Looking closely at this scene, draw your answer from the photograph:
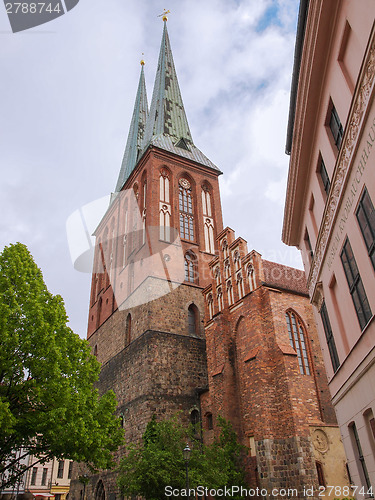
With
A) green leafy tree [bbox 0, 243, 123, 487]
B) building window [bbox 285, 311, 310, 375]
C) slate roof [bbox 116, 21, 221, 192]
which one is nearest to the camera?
green leafy tree [bbox 0, 243, 123, 487]

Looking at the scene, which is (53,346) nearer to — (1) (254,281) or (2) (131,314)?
(1) (254,281)

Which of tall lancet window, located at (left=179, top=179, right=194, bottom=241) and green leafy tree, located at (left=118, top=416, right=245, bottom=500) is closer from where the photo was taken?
green leafy tree, located at (left=118, top=416, right=245, bottom=500)

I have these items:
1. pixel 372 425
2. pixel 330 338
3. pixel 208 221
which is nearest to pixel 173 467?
pixel 330 338

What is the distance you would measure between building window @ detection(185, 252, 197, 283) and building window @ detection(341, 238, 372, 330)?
16.5m

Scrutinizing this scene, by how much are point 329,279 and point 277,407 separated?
723cm

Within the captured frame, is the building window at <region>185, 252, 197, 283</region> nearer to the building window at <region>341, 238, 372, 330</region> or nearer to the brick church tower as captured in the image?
the brick church tower

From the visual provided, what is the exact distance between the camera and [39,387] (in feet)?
36.7

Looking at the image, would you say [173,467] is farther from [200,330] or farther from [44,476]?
[44,476]

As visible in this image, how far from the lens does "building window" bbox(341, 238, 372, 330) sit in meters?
8.40

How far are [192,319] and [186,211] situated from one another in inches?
348

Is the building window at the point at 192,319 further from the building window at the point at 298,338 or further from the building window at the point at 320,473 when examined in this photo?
the building window at the point at 320,473

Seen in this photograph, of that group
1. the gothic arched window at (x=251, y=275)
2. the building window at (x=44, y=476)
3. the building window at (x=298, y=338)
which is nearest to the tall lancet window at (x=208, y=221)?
the gothic arched window at (x=251, y=275)

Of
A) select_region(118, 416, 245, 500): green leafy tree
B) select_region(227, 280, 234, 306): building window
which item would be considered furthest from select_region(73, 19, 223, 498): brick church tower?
select_region(118, 416, 245, 500): green leafy tree

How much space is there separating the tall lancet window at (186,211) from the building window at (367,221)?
1984 cm
